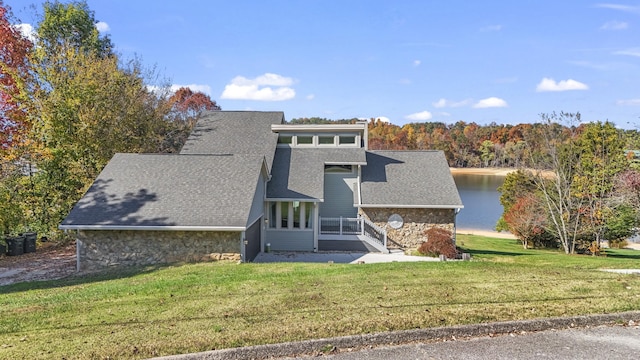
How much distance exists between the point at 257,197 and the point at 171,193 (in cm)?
306

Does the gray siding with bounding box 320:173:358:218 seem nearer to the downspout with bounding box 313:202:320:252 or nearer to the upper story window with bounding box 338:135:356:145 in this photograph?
the downspout with bounding box 313:202:320:252

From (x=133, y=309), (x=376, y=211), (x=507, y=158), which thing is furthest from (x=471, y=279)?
(x=507, y=158)

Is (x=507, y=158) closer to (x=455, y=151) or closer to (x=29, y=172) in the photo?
(x=455, y=151)

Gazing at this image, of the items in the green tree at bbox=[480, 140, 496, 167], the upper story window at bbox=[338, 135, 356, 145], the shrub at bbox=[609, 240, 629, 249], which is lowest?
the shrub at bbox=[609, 240, 629, 249]

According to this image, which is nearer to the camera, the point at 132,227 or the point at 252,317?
the point at 252,317

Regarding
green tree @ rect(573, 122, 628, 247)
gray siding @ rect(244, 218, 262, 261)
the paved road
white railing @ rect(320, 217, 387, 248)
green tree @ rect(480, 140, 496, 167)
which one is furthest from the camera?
green tree @ rect(480, 140, 496, 167)

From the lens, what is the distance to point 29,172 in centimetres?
1942

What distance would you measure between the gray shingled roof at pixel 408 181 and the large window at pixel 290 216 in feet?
8.51

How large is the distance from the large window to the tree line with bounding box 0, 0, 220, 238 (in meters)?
9.45

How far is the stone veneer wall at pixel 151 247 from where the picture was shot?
13289 millimetres

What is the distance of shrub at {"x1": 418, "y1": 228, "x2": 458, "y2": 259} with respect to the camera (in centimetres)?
1620

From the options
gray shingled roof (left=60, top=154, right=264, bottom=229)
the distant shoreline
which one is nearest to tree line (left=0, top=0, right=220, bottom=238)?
gray shingled roof (left=60, top=154, right=264, bottom=229)

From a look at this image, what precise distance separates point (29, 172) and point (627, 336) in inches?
889

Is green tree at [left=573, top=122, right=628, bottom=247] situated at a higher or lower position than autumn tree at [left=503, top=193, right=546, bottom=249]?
higher
